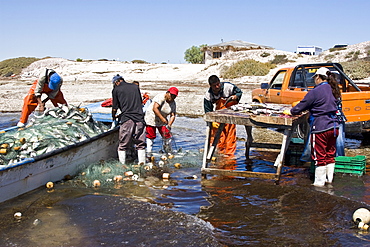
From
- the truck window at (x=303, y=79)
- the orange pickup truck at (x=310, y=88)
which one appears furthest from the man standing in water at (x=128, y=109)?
the truck window at (x=303, y=79)

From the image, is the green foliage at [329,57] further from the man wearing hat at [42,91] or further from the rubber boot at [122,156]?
the rubber boot at [122,156]

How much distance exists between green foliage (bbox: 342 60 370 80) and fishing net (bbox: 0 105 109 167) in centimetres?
2077

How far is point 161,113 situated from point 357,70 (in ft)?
70.4

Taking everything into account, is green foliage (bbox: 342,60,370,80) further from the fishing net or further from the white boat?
the white boat

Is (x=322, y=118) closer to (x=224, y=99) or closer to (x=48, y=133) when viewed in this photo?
(x=224, y=99)

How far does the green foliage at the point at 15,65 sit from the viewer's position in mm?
59219

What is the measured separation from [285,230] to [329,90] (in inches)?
96.2

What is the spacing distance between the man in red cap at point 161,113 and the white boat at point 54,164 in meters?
0.76

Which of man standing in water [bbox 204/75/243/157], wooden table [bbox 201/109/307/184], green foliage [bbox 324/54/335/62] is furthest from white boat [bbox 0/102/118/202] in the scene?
green foliage [bbox 324/54/335/62]

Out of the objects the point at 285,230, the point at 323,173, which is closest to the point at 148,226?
the point at 285,230

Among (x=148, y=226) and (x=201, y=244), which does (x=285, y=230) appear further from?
(x=148, y=226)

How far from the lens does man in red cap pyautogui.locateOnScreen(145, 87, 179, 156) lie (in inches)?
331

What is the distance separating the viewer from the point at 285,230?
5062mm

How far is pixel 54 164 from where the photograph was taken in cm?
678
